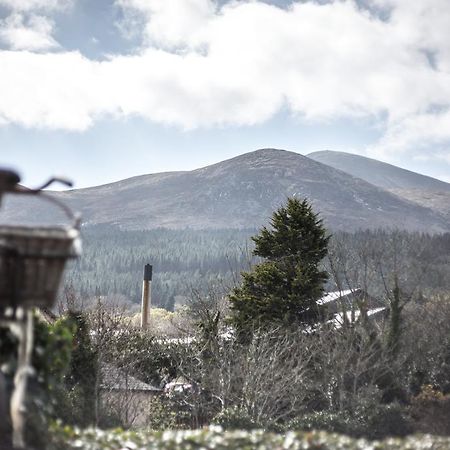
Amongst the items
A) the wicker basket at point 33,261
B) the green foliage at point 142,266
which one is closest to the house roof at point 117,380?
the wicker basket at point 33,261

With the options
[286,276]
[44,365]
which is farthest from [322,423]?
[44,365]

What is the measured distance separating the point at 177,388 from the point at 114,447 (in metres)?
16.6

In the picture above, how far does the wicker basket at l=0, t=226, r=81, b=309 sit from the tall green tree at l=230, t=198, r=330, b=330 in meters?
17.6

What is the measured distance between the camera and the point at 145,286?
4116 centimetres

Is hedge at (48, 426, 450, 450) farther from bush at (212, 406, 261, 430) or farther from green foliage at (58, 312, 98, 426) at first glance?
bush at (212, 406, 261, 430)

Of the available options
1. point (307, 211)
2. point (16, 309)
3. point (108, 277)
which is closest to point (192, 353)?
point (307, 211)

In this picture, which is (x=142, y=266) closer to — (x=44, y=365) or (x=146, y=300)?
(x=146, y=300)

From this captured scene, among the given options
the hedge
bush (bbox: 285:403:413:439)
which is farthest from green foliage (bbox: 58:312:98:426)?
the hedge

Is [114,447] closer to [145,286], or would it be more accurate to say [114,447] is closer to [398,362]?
[398,362]

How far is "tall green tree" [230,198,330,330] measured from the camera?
23.8m

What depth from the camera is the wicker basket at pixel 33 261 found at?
551 centimetres

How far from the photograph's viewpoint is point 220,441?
707cm

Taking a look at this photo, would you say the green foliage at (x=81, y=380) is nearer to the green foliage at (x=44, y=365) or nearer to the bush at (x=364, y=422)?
the bush at (x=364, y=422)

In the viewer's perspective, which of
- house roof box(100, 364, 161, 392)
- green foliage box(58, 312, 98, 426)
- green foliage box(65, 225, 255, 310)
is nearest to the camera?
green foliage box(58, 312, 98, 426)
